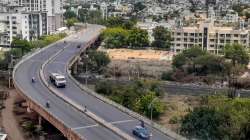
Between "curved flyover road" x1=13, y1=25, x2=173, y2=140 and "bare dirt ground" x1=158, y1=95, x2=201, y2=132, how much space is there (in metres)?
6.67

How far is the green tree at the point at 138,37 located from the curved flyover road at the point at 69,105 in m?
25.7

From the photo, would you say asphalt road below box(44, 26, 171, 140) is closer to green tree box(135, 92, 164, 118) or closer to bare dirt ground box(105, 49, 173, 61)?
green tree box(135, 92, 164, 118)

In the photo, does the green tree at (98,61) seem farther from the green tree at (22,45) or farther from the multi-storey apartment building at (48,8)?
the multi-storey apartment building at (48,8)

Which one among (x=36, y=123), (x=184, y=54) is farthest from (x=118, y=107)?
(x=184, y=54)

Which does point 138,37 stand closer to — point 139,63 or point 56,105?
point 139,63

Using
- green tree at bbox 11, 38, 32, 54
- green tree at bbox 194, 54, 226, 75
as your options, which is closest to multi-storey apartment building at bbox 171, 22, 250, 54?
green tree at bbox 194, 54, 226, 75

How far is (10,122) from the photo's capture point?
51.8 metres

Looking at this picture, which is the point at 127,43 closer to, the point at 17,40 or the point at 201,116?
the point at 17,40

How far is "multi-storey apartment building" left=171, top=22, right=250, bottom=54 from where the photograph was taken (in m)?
91.3

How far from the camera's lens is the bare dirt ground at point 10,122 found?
1857 inches

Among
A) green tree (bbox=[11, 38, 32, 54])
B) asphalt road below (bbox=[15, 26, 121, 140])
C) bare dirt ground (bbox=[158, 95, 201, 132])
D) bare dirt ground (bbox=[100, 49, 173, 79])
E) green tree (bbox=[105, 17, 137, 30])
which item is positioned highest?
green tree (bbox=[105, 17, 137, 30])

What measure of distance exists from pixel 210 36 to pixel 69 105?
5062 cm

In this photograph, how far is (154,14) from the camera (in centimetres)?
15850

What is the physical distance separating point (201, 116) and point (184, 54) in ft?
122
